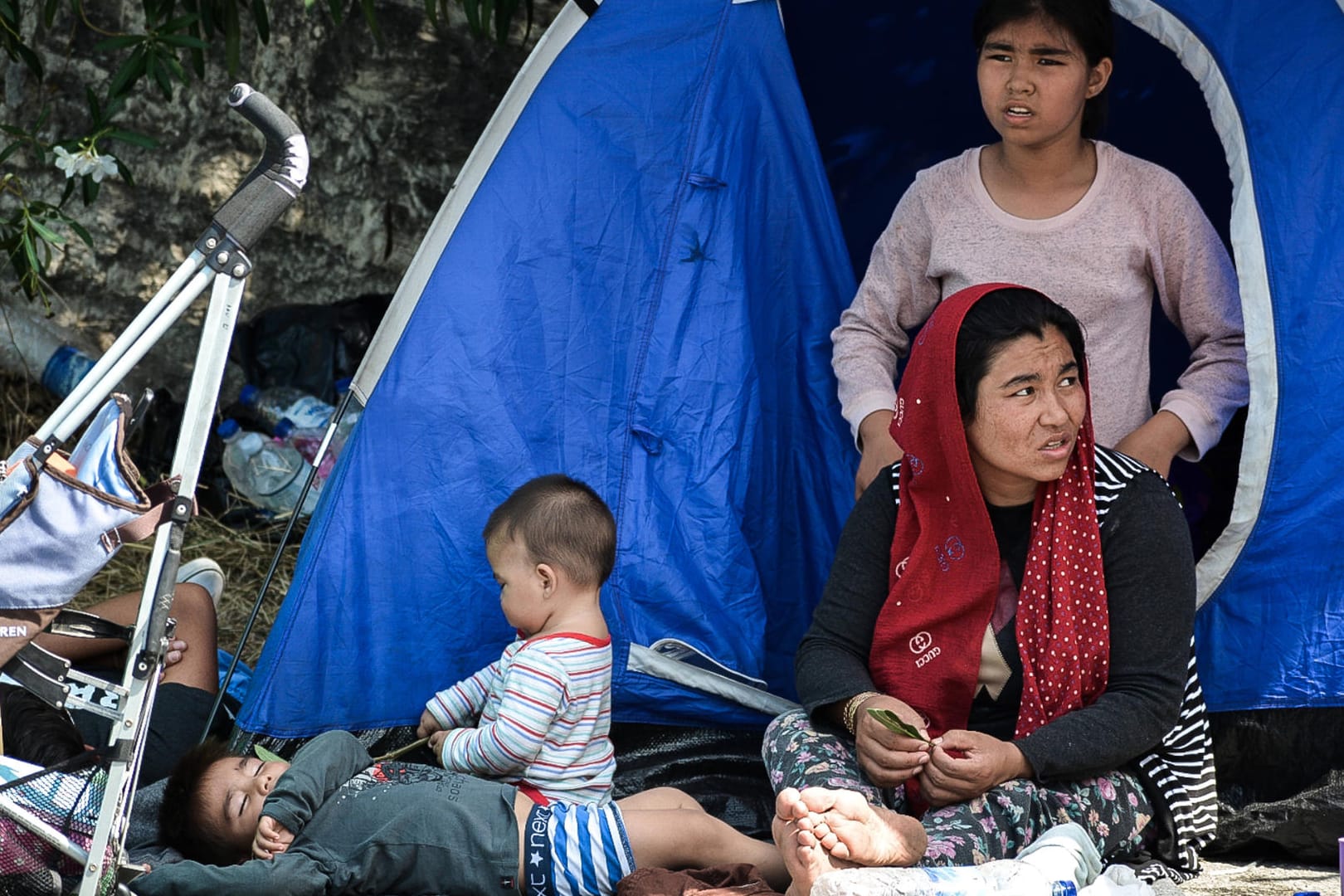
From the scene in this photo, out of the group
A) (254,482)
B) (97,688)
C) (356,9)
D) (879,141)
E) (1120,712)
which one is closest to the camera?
(97,688)

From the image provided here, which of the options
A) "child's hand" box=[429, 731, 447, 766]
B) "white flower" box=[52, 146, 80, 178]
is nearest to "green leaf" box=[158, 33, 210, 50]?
"white flower" box=[52, 146, 80, 178]

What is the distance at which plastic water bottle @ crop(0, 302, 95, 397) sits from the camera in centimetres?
456

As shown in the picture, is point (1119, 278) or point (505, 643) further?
point (505, 643)

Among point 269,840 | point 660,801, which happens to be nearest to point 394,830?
point 269,840

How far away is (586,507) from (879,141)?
53.8 inches

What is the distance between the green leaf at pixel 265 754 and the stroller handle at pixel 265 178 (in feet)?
2.97

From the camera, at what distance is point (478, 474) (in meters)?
3.03

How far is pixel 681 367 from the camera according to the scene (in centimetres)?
310

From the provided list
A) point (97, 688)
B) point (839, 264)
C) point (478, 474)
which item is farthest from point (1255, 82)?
point (97, 688)

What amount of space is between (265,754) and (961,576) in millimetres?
1179

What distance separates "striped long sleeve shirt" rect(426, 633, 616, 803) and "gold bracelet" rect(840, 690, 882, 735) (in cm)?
43

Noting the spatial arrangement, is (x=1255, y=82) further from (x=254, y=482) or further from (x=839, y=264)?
(x=254, y=482)

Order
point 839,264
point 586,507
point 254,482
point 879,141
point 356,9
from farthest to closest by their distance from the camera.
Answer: point 356,9 < point 254,482 < point 879,141 < point 839,264 < point 586,507

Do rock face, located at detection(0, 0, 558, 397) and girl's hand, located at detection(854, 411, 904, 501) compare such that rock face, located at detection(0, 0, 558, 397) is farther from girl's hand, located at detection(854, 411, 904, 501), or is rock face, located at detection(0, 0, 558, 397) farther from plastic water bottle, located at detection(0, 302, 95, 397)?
girl's hand, located at detection(854, 411, 904, 501)
